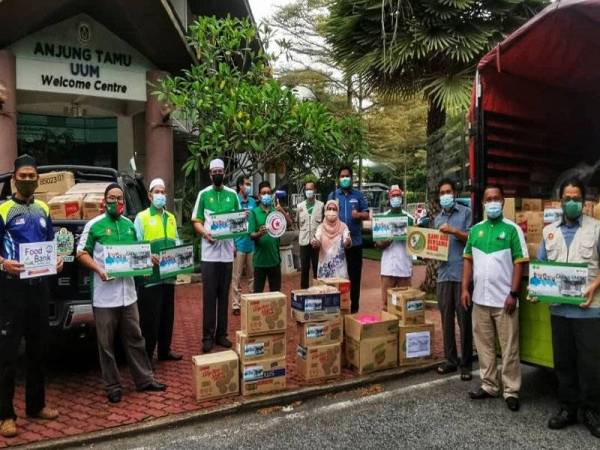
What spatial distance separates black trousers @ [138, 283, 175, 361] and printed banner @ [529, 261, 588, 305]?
3.45m

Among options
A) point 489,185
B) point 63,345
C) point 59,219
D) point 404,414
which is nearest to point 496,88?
point 489,185

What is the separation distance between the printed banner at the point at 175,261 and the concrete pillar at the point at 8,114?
19.4 feet

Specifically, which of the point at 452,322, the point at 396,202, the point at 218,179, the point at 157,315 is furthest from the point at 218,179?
the point at 452,322

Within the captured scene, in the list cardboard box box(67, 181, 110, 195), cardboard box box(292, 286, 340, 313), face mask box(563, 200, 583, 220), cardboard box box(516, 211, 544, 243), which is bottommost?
cardboard box box(292, 286, 340, 313)

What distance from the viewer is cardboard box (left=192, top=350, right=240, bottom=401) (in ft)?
15.2

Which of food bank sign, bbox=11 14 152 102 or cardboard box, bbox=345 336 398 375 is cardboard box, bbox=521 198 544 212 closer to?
cardboard box, bbox=345 336 398 375

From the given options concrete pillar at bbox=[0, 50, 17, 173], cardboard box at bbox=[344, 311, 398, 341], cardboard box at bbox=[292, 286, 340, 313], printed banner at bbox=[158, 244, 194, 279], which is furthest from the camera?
concrete pillar at bbox=[0, 50, 17, 173]

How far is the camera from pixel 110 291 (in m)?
4.64

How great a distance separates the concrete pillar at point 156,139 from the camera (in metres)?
11.8

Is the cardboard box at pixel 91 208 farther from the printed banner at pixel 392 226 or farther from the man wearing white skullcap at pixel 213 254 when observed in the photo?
the printed banner at pixel 392 226

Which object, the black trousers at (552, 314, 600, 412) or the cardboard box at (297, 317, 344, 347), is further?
the cardboard box at (297, 317, 344, 347)

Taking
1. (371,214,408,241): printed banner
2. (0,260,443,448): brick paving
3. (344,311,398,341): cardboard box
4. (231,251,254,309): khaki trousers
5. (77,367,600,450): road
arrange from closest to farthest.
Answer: (77,367,600,450): road → (0,260,443,448): brick paving → (344,311,398,341): cardboard box → (371,214,408,241): printed banner → (231,251,254,309): khaki trousers

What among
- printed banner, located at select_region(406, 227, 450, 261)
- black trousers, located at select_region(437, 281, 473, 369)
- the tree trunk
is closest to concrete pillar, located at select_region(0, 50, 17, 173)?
the tree trunk

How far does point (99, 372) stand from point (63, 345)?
62cm
